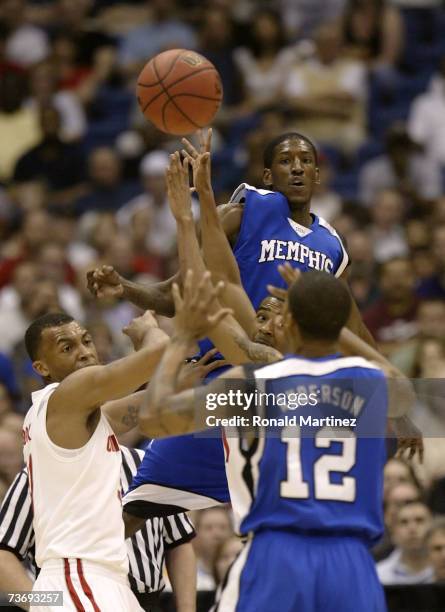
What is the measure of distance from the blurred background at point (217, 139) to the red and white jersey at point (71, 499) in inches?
181

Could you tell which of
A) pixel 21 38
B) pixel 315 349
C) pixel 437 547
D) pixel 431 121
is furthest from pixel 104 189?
pixel 315 349

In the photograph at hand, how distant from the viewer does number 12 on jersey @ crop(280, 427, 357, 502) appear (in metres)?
5.32

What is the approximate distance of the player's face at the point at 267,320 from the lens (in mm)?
6492

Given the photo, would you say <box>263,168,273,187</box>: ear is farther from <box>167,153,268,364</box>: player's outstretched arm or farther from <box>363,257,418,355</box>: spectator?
<box>363,257,418,355</box>: spectator

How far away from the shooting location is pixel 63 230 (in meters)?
13.7

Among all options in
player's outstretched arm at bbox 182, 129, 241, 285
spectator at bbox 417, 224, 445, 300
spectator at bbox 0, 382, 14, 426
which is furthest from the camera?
spectator at bbox 417, 224, 445, 300

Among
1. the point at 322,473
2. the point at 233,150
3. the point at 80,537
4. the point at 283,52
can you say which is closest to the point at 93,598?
the point at 80,537

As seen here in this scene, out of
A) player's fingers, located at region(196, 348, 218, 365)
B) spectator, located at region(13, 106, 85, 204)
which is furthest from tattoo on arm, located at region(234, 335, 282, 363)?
spectator, located at region(13, 106, 85, 204)

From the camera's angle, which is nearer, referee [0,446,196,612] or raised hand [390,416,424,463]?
raised hand [390,416,424,463]

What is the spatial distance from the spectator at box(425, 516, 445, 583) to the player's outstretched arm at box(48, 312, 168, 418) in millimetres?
3041

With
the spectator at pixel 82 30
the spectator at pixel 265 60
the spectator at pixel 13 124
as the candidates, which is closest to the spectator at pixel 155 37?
the spectator at pixel 82 30

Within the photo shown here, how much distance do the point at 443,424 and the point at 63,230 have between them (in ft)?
18.5

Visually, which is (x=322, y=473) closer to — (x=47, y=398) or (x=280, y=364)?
(x=280, y=364)

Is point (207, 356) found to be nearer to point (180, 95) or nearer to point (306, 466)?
point (180, 95)
